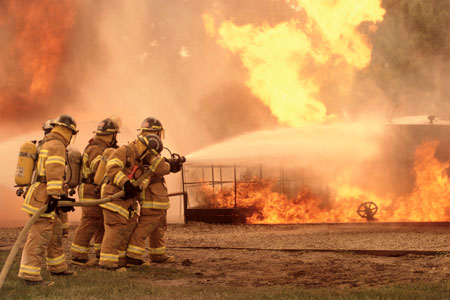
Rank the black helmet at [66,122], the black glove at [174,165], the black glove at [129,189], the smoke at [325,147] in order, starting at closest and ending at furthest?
the black helmet at [66,122]
the black glove at [129,189]
the black glove at [174,165]
the smoke at [325,147]

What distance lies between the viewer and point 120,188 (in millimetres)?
8023

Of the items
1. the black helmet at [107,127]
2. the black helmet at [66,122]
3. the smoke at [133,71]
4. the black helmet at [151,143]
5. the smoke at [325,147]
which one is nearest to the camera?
the black helmet at [66,122]

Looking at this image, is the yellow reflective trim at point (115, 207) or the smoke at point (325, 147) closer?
the yellow reflective trim at point (115, 207)

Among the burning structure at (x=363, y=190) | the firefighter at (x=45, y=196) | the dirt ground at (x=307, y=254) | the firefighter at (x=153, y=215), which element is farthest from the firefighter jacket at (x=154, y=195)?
the burning structure at (x=363, y=190)

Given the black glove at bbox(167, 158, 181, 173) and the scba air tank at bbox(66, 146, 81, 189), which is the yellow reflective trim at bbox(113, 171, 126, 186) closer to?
the scba air tank at bbox(66, 146, 81, 189)

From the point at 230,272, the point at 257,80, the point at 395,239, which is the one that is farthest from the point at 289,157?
the point at 230,272

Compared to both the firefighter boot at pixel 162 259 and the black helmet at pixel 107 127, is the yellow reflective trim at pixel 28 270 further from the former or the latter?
the black helmet at pixel 107 127

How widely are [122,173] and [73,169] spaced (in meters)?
1.22

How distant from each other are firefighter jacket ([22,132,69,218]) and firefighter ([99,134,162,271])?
88 cm

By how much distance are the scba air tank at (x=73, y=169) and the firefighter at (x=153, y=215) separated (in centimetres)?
106

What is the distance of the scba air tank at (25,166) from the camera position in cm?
712

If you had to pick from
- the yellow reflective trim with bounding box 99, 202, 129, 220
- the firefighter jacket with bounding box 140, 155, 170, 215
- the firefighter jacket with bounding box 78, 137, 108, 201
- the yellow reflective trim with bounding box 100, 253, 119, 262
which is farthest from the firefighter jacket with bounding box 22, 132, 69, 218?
the firefighter jacket with bounding box 140, 155, 170, 215

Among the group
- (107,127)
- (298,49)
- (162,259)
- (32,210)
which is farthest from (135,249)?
(298,49)

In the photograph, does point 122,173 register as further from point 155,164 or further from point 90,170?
point 90,170
